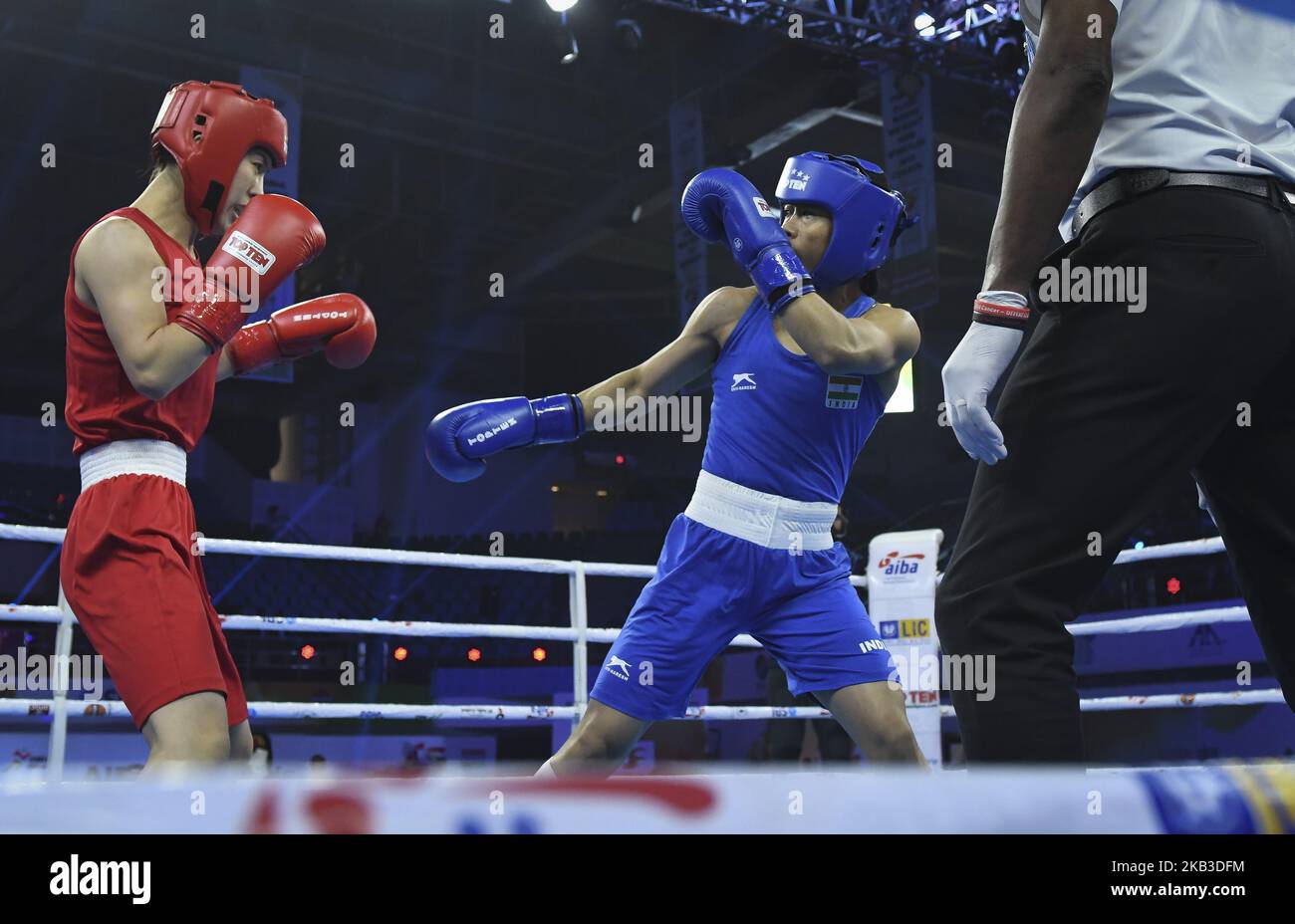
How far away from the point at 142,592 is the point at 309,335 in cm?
80

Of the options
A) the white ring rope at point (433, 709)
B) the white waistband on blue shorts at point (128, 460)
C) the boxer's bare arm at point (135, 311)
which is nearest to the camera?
the boxer's bare arm at point (135, 311)

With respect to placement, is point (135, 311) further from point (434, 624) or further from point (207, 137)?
point (434, 624)

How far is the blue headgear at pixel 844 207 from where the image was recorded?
2439 millimetres

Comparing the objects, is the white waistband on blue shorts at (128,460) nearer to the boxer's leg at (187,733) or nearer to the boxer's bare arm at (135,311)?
the boxer's bare arm at (135,311)

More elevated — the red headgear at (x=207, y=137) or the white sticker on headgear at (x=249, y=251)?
the red headgear at (x=207, y=137)

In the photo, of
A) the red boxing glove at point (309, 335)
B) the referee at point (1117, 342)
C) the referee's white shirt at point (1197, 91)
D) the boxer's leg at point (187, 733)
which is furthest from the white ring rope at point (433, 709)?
the referee's white shirt at point (1197, 91)

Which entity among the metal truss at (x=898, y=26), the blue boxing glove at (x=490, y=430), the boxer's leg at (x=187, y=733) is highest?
the metal truss at (x=898, y=26)

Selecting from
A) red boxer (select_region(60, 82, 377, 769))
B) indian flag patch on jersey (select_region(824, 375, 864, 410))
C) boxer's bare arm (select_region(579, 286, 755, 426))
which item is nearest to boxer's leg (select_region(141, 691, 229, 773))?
red boxer (select_region(60, 82, 377, 769))

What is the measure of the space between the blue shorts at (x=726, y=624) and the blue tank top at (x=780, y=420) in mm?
143

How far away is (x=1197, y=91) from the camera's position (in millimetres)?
1297

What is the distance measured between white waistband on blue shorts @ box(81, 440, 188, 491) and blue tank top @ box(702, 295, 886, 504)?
1007 millimetres

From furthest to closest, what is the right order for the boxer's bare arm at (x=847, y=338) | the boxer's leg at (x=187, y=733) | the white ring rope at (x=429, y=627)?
the white ring rope at (x=429, y=627)
the boxer's bare arm at (x=847, y=338)
the boxer's leg at (x=187, y=733)

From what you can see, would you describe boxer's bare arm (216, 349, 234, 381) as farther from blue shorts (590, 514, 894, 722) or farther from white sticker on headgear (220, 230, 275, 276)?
blue shorts (590, 514, 894, 722)

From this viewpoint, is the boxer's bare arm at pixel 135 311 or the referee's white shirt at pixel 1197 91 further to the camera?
the boxer's bare arm at pixel 135 311
